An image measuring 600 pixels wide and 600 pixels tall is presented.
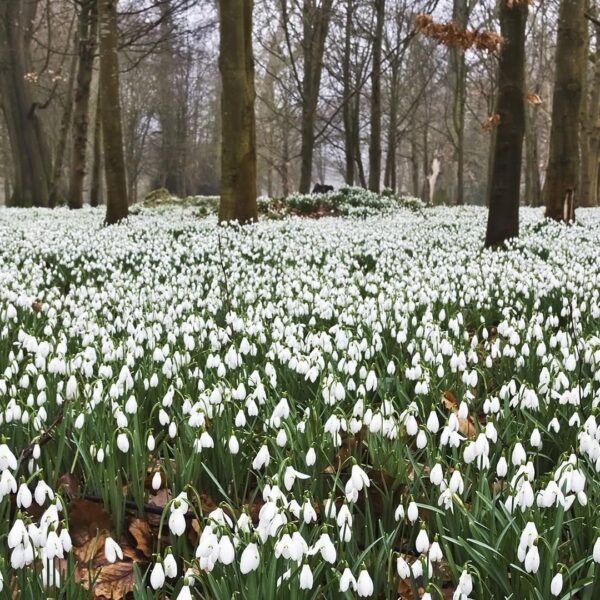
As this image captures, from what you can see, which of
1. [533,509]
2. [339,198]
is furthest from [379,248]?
[339,198]

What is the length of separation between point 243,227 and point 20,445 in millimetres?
8476

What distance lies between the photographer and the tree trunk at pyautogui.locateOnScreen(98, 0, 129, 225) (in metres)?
12.1

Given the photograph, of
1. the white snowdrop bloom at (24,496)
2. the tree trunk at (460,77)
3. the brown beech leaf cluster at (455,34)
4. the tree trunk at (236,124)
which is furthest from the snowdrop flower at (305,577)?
the tree trunk at (460,77)

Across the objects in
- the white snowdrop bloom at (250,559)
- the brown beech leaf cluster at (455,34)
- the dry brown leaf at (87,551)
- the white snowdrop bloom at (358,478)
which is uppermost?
the brown beech leaf cluster at (455,34)

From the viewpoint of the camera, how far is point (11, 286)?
5.57 meters

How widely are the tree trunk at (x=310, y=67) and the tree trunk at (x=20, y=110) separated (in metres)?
8.33

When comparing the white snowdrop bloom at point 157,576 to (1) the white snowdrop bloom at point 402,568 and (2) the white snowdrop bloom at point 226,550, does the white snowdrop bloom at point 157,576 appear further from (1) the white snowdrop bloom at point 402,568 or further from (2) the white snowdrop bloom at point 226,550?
(1) the white snowdrop bloom at point 402,568

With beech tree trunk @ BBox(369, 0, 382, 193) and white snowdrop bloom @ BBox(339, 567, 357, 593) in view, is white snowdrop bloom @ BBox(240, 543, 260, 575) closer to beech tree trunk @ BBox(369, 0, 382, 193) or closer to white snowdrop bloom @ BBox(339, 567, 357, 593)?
white snowdrop bloom @ BBox(339, 567, 357, 593)

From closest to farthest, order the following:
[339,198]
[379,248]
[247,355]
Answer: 1. [247,355]
2. [379,248]
3. [339,198]

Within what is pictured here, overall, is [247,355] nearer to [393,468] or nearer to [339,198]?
[393,468]

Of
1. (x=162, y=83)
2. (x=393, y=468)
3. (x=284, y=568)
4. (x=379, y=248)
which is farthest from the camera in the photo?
(x=162, y=83)

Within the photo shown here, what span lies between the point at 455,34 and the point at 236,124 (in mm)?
3944

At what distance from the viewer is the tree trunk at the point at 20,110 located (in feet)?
68.1

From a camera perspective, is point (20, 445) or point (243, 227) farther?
point (243, 227)
